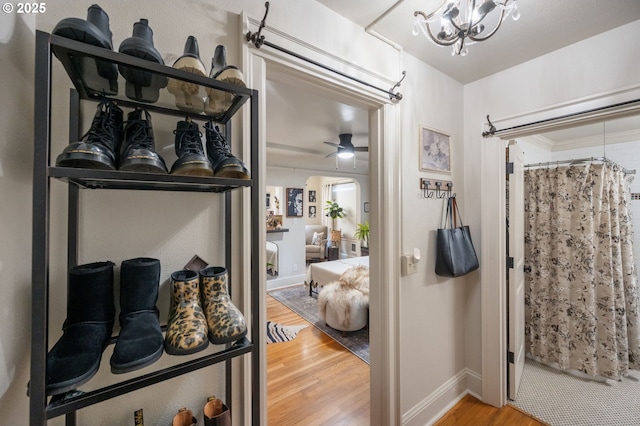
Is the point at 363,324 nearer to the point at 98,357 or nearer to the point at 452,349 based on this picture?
the point at 452,349

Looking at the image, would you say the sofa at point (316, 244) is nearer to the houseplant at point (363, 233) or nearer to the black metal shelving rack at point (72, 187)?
the houseplant at point (363, 233)

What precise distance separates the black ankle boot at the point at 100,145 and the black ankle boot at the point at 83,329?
0.89ft

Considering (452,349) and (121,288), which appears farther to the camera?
(452,349)

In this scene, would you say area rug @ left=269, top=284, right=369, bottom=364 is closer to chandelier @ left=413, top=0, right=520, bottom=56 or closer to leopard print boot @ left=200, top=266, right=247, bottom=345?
leopard print boot @ left=200, top=266, right=247, bottom=345

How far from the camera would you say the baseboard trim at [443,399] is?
1.60 metres

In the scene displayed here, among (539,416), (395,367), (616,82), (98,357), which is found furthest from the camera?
(539,416)

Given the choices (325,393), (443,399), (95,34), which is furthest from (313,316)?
(95,34)

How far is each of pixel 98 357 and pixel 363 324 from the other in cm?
285

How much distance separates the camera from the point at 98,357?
533 millimetres

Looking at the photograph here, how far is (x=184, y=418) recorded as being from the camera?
2.71 ft

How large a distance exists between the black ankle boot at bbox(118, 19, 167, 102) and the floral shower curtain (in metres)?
3.18

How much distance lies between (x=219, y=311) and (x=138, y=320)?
7.3 inches

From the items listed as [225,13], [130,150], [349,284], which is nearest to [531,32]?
[225,13]

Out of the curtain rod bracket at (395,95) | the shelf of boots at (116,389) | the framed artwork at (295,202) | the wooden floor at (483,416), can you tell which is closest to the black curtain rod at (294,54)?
the curtain rod bracket at (395,95)
